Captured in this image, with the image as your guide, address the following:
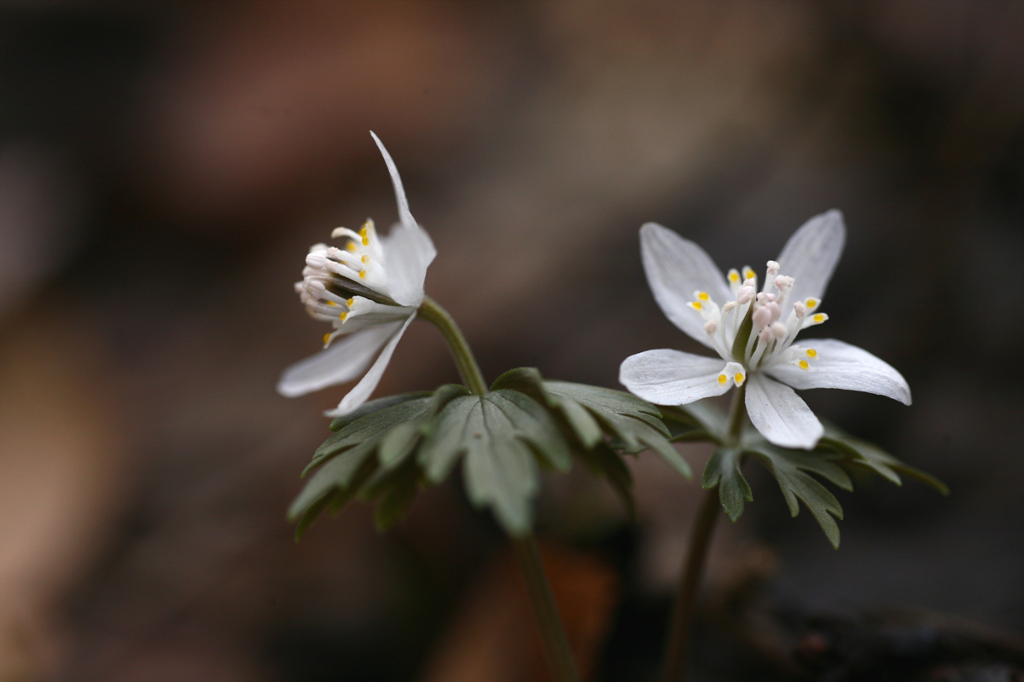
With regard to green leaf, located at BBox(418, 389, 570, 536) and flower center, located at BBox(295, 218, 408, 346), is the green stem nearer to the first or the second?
green leaf, located at BBox(418, 389, 570, 536)

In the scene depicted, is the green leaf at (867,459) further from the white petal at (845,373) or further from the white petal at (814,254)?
the white petal at (814,254)

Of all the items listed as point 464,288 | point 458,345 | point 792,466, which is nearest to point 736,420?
point 792,466

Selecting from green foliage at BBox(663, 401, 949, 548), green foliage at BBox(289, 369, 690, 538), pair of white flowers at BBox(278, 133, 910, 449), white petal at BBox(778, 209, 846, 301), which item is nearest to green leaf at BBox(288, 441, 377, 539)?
green foliage at BBox(289, 369, 690, 538)

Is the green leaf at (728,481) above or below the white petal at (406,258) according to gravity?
below

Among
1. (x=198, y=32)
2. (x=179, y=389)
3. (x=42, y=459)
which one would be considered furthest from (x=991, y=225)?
(x=198, y=32)

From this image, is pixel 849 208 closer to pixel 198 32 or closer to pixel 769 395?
pixel 769 395

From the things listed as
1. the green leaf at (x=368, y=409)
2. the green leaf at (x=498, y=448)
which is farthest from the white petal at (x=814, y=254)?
the green leaf at (x=368, y=409)
